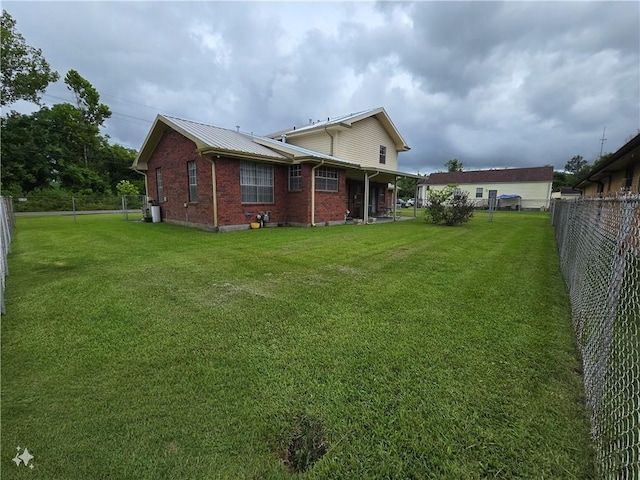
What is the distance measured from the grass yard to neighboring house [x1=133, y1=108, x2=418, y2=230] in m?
6.87

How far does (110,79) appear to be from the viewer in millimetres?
35562

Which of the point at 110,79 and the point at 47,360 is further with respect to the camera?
the point at 110,79

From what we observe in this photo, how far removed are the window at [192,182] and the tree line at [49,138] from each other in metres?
22.1

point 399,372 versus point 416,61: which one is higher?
point 416,61

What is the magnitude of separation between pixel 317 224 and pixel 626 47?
→ 1435 cm

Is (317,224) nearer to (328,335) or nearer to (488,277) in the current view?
(488,277)

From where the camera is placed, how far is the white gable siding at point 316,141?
17438mm

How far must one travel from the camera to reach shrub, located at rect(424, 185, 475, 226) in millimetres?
14992

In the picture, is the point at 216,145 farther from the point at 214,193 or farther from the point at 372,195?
the point at 372,195

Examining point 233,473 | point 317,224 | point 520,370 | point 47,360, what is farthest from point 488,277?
point 317,224

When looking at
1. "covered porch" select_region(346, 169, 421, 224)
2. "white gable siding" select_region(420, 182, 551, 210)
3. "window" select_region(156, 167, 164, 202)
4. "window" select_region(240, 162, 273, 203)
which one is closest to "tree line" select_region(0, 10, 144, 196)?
"window" select_region(156, 167, 164, 202)

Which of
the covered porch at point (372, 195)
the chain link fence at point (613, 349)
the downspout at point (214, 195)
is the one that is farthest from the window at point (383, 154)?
the chain link fence at point (613, 349)

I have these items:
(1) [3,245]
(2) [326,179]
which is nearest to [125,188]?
(2) [326,179]

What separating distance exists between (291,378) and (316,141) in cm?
1721
